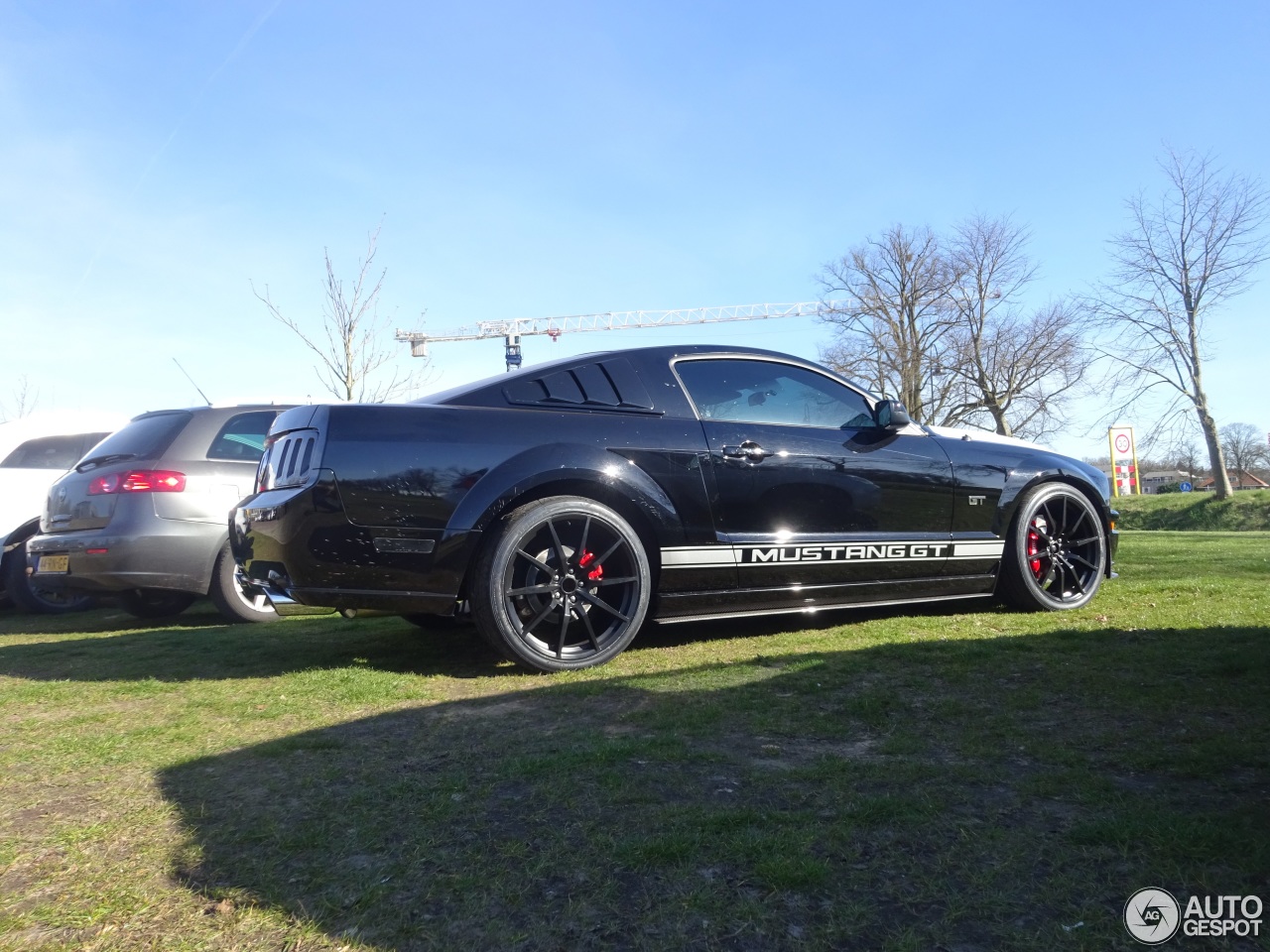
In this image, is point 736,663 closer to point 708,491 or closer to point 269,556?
point 708,491

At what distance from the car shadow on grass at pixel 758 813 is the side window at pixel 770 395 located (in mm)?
1655

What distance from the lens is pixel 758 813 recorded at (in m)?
2.40

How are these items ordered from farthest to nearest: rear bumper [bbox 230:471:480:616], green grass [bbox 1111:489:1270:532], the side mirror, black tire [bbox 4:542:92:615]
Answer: green grass [bbox 1111:489:1270:532] < black tire [bbox 4:542:92:615] < the side mirror < rear bumper [bbox 230:471:480:616]

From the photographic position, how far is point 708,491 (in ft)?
15.1

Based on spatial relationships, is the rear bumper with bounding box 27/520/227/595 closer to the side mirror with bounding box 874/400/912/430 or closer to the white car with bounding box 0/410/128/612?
the white car with bounding box 0/410/128/612

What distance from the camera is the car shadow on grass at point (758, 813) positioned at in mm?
1914

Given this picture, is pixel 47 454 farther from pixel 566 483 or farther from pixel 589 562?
pixel 589 562

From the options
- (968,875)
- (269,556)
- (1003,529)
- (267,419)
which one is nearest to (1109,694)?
(968,875)

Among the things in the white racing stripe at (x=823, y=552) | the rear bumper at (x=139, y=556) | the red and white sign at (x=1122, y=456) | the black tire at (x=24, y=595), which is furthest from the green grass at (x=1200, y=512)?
the black tire at (x=24, y=595)

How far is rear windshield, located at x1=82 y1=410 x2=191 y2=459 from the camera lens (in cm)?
624

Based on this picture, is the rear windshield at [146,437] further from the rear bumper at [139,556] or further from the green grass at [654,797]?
the green grass at [654,797]

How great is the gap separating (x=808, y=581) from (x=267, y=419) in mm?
4189

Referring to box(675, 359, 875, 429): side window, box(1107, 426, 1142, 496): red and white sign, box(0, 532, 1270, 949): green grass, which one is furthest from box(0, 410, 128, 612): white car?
box(1107, 426, 1142, 496): red and white sign

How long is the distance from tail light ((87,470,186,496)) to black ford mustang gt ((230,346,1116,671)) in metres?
1.80
